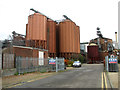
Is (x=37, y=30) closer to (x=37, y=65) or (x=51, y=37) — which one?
(x=51, y=37)

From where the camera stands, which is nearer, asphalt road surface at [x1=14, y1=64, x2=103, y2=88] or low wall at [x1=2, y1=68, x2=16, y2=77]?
asphalt road surface at [x1=14, y1=64, x2=103, y2=88]

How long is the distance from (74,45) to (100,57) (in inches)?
934

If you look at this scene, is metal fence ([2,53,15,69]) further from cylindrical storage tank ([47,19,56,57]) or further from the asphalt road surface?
cylindrical storage tank ([47,19,56,57])

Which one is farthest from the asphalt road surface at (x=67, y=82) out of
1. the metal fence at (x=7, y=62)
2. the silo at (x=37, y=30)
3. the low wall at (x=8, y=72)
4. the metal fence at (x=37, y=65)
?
the silo at (x=37, y=30)

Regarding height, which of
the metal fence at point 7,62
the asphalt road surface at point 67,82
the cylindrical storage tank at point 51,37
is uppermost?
the cylindrical storage tank at point 51,37

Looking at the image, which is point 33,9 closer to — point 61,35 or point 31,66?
point 61,35

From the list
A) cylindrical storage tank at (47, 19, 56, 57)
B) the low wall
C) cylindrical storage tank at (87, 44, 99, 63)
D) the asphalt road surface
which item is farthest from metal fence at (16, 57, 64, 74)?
cylindrical storage tank at (87, 44, 99, 63)

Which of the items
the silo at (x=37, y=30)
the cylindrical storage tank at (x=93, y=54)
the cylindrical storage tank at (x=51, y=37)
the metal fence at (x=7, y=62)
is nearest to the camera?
the metal fence at (x=7, y=62)

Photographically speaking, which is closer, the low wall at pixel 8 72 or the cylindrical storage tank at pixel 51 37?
the low wall at pixel 8 72

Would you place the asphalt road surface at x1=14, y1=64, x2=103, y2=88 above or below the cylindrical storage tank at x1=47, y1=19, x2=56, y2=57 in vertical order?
below

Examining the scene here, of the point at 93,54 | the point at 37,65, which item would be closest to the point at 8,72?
the point at 37,65

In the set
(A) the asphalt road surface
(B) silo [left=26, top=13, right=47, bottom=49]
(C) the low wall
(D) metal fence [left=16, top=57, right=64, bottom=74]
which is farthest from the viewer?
(B) silo [left=26, top=13, right=47, bottom=49]

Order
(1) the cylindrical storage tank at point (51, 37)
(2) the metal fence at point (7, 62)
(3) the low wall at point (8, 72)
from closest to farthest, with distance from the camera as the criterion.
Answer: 1. (3) the low wall at point (8, 72)
2. (2) the metal fence at point (7, 62)
3. (1) the cylindrical storage tank at point (51, 37)

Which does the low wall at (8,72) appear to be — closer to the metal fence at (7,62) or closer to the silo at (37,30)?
the metal fence at (7,62)
